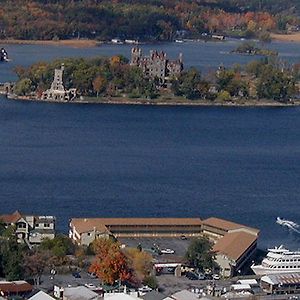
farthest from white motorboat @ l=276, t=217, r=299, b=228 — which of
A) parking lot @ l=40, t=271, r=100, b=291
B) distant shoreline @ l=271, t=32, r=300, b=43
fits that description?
distant shoreline @ l=271, t=32, r=300, b=43

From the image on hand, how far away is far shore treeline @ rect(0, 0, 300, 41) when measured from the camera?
29.5 meters

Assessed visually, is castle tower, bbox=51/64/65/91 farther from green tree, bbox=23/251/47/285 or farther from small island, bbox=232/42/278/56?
green tree, bbox=23/251/47/285

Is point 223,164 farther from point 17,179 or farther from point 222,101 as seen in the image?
point 222,101

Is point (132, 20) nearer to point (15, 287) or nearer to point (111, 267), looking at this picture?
point (111, 267)

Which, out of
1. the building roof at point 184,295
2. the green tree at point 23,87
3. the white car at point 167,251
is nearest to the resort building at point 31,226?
the white car at point 167,251

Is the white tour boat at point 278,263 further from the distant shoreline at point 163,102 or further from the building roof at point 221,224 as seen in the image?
the distant shoreline at point 163,102

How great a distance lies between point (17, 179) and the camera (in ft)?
36.2

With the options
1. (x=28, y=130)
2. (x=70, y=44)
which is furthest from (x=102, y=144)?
(x=70, y=44)

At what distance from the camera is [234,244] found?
8.51 m

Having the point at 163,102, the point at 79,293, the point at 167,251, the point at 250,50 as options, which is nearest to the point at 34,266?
the point at 79,293

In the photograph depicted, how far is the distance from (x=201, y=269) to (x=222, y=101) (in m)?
10.3

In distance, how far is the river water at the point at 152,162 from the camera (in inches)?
395

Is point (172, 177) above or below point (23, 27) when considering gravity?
above

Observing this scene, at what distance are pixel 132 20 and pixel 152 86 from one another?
12.7 m
